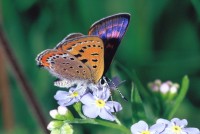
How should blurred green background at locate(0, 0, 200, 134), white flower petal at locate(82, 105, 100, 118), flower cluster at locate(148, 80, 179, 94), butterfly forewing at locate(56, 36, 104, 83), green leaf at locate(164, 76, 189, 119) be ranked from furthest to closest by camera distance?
blurred green background at locate(0, 0, 200, 134) → flower cluster at locate(148, 80, 179, 94) → green leaf at locate(164, 76, 189, 119) → butterfly forewing at locate(56, 36, 104, 83) → white flower petal at locate(82, 105, 100, 118)

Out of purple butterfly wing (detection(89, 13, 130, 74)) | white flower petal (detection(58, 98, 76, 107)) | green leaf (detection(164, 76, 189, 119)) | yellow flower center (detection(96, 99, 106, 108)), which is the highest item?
purple butterfly wing (detection(89, 13, 130, 74))

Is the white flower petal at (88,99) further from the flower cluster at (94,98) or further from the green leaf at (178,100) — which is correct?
the green leaf at (178,100)

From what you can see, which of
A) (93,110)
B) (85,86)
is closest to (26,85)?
(85,86)

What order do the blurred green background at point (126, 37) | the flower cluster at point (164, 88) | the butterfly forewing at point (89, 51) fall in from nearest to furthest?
the butterfly forewing at point (89, 51)
the flower cluster at point (164, 88)
the blurred green background at point (126, 37)

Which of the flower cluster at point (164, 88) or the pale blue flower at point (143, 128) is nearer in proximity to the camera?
the pale blue flower at point (143, 128)

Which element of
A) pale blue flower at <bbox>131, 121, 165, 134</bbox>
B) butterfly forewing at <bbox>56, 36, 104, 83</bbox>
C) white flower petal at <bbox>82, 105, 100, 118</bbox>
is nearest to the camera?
pale blue flower at <bbox>131, 121, 165, 134</bbox>

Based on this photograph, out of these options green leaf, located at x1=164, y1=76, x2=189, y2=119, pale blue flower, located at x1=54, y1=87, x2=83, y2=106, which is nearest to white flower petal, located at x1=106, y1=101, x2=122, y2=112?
pale blue flower, located at x1=54, y1=87, x2=83, y2=106

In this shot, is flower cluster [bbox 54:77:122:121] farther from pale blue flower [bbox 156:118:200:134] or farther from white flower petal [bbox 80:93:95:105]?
pale blue flower [bbox 156:118:200:134]

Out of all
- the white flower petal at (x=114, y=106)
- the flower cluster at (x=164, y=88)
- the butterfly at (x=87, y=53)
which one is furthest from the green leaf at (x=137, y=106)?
the flower cluster at (x=164, y=88)
